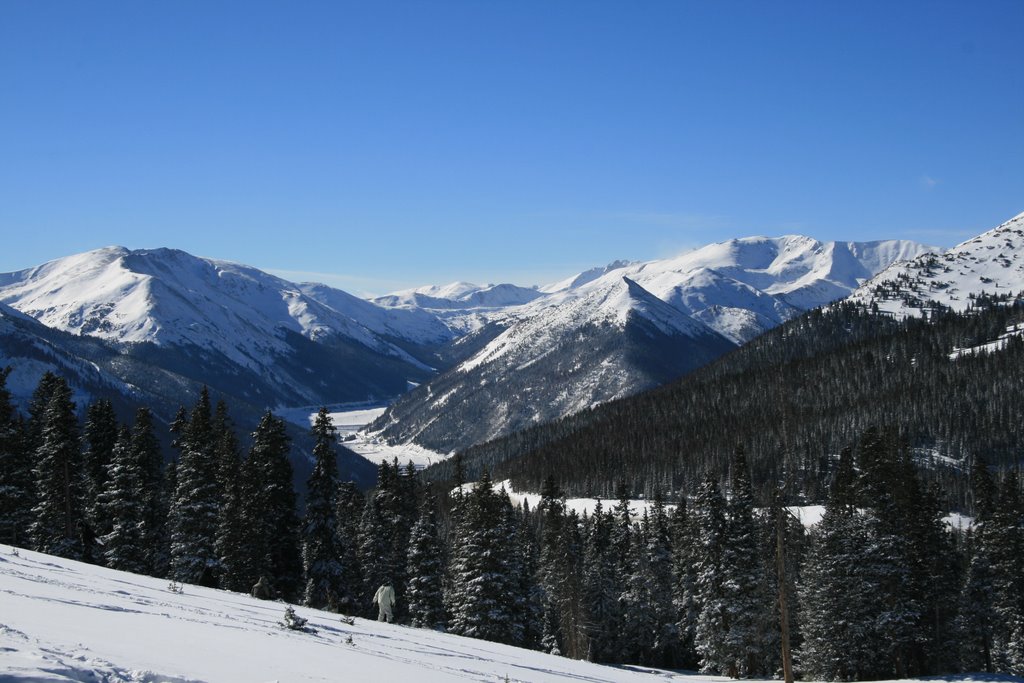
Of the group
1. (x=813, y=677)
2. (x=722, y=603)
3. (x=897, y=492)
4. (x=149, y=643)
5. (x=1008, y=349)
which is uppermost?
(x=1008, y=349)

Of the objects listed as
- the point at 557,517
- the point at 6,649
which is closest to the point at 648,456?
the point at 557,517

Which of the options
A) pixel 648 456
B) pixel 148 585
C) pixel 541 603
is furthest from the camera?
pixel 648 456

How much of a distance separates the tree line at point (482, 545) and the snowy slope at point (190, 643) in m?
19.7

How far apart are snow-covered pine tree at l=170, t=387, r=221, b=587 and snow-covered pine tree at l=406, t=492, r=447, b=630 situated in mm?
13626

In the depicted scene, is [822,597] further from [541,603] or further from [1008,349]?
[1008,349]

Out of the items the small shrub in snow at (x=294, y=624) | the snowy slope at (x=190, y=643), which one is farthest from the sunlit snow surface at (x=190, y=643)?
the small shrub in snow at (x=294, y=624)

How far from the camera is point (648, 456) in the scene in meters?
182

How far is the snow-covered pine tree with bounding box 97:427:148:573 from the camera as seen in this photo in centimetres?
4866

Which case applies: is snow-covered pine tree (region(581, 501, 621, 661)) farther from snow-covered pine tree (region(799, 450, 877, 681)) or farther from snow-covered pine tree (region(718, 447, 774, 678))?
snow-covered pine tree (region(799, 450, 877, 681))

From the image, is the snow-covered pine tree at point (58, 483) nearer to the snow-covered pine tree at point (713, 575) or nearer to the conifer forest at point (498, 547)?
the conifer forest at point (498, 547)

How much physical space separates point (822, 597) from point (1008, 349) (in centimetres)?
17070

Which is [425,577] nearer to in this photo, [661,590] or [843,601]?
[843,601]

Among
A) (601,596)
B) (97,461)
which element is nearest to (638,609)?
(601,596)

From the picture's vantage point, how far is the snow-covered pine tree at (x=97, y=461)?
5072 centimetres
